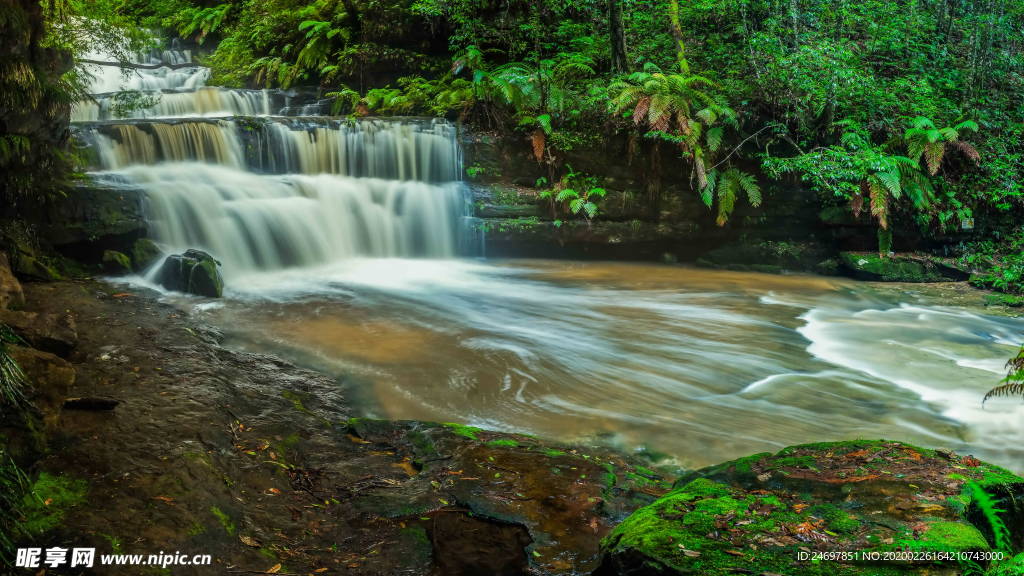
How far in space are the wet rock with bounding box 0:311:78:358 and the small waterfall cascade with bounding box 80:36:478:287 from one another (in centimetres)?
525

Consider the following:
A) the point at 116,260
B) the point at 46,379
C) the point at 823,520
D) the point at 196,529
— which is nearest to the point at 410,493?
the point at 196,529

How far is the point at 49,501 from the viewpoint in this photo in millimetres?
2832

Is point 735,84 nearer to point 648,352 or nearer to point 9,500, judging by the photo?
point 648,352

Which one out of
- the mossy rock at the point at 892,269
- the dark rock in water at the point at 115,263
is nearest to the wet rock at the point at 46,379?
the dark rock in water at the point at 115,263

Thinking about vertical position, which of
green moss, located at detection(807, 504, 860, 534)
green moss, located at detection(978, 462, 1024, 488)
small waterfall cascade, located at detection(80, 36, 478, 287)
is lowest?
green moss, located at detection(807, 504, 860, 534)

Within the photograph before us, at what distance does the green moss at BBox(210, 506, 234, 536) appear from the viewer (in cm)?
302

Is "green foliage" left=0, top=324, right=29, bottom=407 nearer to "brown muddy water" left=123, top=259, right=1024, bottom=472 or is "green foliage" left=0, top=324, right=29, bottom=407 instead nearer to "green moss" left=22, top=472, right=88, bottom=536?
"green moss" left=22, top=472, right=88, bottom=536

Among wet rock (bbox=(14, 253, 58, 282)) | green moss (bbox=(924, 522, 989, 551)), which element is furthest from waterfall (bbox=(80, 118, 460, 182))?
green moss (bbox=(924, 522, 989, 551))

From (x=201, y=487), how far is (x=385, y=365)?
3.32 m

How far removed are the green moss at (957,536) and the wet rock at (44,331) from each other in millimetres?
5198

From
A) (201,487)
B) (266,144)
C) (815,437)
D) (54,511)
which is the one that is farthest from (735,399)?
(266,144)

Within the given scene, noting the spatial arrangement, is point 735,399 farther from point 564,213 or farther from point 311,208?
point 311,208

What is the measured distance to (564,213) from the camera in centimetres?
1211

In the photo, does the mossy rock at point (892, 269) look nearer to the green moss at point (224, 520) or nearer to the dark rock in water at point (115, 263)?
the green moss at point (224, 520)
